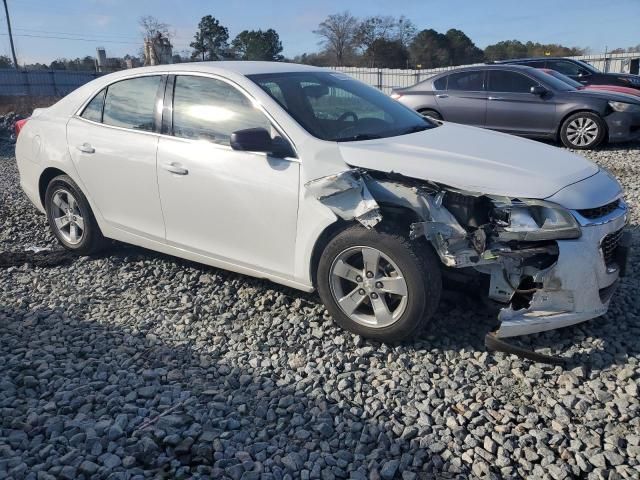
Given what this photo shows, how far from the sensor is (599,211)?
327cm

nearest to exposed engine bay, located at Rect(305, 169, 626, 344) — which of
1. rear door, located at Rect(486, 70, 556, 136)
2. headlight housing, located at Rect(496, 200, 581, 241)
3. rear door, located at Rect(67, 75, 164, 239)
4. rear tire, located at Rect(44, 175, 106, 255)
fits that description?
headlight housing, located at Rect(496, 200, 581, 241)

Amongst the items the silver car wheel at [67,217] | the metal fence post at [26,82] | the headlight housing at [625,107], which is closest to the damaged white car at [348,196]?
the silver car wheel at [67,217]

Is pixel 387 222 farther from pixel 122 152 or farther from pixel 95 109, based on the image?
pixel 95 109

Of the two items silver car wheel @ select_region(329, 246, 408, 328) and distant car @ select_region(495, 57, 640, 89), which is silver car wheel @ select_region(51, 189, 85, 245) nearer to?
silver car wheel @ select_region(329, 246, 408, 328)

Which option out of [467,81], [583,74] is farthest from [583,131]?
[583,74]

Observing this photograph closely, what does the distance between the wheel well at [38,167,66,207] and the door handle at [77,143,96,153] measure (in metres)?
0.47

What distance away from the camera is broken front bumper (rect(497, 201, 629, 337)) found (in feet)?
10.2

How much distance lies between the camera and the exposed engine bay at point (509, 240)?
3119 millimetres

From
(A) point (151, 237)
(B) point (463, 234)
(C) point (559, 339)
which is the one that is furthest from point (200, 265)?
(C) point (559, 339)

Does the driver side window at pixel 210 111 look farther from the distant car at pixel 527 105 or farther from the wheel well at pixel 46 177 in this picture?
the distant car at pixel 527 105

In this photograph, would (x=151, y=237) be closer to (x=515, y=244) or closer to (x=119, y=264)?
(x=119, y=264)

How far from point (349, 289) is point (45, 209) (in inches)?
133

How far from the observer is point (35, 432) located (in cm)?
280

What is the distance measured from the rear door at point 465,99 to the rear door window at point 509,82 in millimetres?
196
